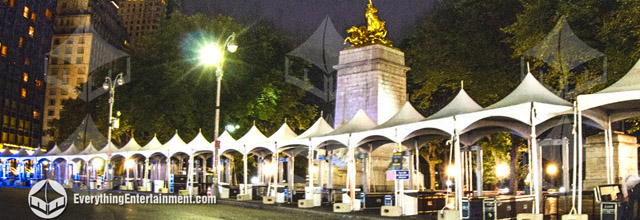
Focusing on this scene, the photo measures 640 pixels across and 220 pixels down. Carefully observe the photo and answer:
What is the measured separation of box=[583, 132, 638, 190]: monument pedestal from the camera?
51.8 feet

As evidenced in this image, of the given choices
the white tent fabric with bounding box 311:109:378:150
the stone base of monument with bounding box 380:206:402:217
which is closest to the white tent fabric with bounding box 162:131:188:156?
the white tent fabric with bounding box 311:109:378:150

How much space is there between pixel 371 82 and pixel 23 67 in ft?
274

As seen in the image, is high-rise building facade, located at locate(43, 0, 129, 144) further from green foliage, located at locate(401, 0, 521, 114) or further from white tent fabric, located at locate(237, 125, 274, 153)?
green foliage, located at locate(401, 0, 521, 114)

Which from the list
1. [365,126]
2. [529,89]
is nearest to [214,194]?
[365,126]

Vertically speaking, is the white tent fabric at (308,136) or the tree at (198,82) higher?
the tree at (198,82)

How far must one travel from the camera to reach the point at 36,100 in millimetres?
101688

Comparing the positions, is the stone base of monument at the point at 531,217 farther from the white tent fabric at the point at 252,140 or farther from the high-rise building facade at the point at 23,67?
the high-rise building facade at the point at 23,67

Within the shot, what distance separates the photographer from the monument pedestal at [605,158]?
1577 cm

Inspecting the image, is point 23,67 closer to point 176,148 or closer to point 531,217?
point 176,148

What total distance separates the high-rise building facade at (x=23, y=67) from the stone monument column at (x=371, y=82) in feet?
243

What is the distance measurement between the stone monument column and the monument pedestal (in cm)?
1240

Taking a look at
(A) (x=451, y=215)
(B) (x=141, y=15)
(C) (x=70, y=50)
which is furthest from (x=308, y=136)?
(B) (x=141, y=15)

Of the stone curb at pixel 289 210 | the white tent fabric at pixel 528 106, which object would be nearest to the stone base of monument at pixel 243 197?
the stone curb at pixel 289 210

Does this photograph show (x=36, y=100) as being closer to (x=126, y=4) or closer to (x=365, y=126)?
(x=126, y=4)
